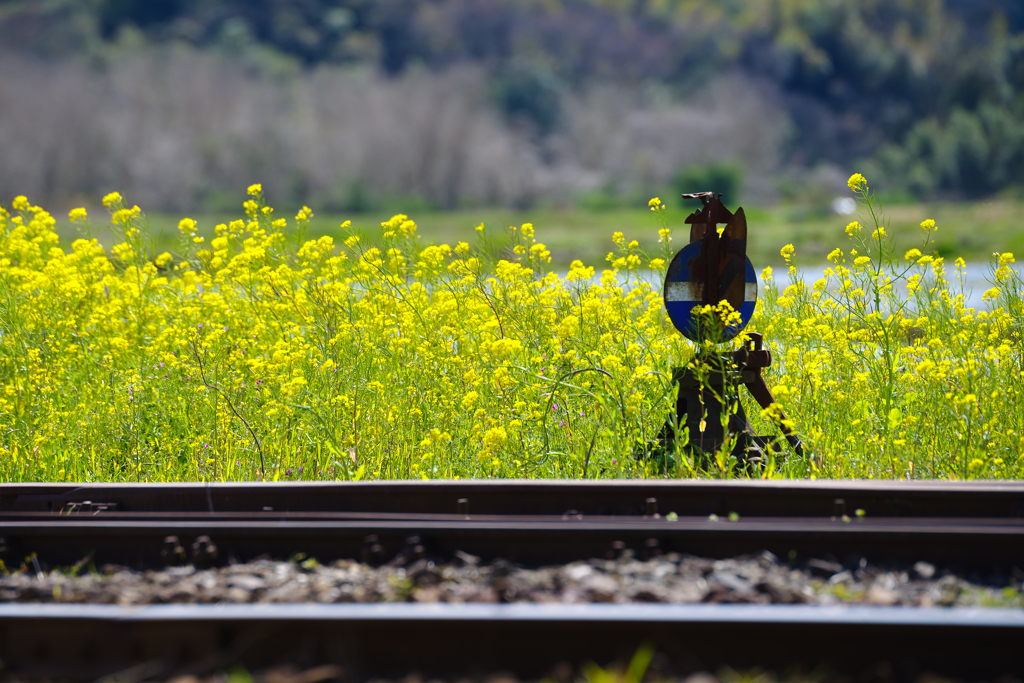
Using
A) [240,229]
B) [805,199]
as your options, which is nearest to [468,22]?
[805,199]

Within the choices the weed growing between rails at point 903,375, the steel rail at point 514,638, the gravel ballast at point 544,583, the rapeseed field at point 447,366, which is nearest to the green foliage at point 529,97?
the rapeseed field at point 447,366

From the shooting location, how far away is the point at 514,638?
2232mm

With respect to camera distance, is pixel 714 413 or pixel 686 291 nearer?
pixel 714 413

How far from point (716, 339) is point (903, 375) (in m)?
1.39

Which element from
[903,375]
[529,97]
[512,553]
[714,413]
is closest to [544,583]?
[512,553]

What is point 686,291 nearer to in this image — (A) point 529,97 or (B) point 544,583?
(B) point 544,583

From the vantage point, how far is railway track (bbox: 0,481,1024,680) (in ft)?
7.16

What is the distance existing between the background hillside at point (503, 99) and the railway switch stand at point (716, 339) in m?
73.4

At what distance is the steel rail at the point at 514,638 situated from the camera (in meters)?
2.16

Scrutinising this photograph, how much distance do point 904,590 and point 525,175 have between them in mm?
80565

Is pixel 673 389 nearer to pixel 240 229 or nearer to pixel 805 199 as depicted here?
pixel 240 229

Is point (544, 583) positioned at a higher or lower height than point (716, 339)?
lower

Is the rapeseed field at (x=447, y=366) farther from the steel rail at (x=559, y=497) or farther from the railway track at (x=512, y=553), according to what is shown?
the railway track at (x=512, y=553)

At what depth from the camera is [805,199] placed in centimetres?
8356
